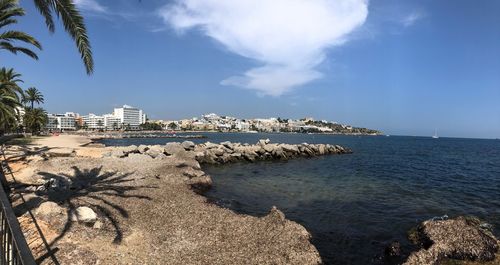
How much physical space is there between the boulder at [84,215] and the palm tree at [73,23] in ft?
16.1

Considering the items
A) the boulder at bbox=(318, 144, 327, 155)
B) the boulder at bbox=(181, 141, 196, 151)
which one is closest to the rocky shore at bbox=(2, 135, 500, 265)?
the boulder at bbox=(181, 141, 196, 151)

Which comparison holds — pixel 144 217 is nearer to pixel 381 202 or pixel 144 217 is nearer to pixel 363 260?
pixel 363 260

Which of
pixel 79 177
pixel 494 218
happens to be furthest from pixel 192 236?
pixel 494 218

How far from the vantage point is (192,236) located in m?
11.2

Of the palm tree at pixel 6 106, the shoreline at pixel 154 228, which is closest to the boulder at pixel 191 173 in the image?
the shoreline at pixel 154 228

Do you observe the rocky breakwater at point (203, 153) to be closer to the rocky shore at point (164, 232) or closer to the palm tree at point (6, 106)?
the rocky shore at point (164, 232)

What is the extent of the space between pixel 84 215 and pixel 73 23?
665cm

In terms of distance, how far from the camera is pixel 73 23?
11.8 m

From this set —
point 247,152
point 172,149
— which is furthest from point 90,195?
point 247,152

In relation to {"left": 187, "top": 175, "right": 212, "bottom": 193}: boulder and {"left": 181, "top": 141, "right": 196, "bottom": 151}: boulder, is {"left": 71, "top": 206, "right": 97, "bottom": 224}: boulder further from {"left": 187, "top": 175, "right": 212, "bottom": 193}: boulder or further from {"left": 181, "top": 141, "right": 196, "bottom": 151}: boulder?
{"left": 181, "top": 141, "right": 196, "bottom": 151}: boulder

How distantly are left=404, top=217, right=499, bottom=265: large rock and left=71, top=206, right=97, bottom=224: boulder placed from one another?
32.5ft

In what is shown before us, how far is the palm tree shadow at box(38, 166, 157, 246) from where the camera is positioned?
1179 centimetres

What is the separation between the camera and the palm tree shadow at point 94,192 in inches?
464

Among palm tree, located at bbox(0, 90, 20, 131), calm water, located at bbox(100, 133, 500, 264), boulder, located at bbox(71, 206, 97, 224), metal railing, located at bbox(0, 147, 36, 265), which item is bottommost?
calm water, located at bbox(100, 133, 500, 264)
